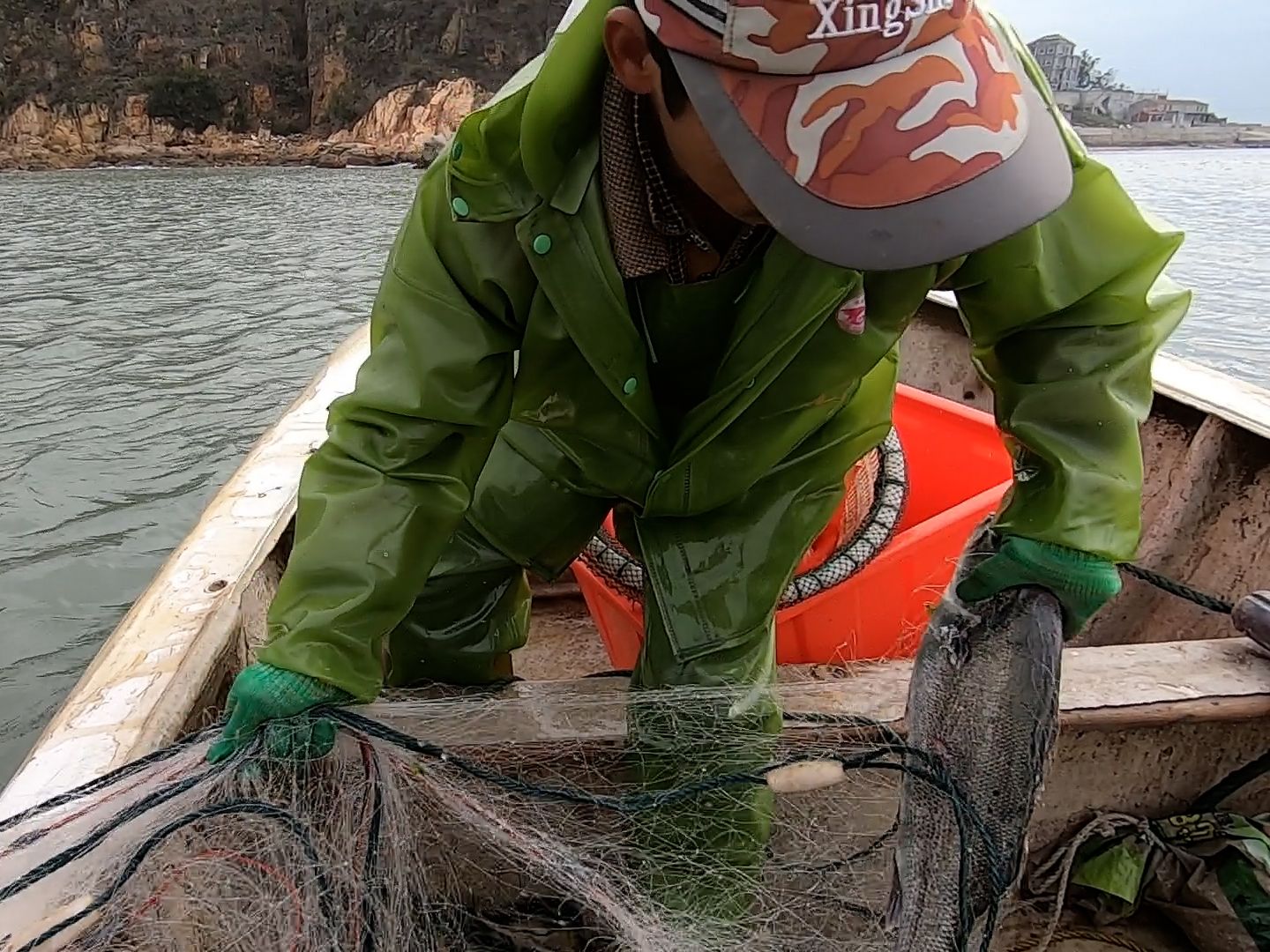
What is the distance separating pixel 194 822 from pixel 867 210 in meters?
1.24

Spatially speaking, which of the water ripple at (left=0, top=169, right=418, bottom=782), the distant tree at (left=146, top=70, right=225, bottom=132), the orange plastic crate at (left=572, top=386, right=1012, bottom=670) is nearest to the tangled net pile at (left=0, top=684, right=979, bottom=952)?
the orange plastic crate at (left=572, top=386, right=1012, bottom=670)

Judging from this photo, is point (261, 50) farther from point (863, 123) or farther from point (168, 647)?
point (863, 123)

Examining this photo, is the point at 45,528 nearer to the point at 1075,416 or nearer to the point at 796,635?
the point at 796,635

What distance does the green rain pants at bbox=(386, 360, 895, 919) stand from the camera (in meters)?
1.95

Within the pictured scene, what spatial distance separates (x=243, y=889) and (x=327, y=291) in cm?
1543

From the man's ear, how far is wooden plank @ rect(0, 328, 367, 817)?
1388mm

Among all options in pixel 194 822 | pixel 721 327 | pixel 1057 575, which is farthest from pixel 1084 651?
pixel 194 822

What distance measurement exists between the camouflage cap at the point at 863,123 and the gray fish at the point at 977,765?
684 mm

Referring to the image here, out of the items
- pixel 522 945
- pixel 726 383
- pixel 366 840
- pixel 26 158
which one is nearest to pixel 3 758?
pixel 522 945

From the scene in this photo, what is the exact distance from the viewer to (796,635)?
2701 mm

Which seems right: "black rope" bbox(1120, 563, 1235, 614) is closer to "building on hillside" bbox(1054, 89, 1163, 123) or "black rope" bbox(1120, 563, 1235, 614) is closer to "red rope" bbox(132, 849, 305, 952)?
"red rope" bbox(132, 849, 305, 952)

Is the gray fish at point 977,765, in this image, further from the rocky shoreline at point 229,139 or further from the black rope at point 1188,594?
the rocky shoreline at point 229,139

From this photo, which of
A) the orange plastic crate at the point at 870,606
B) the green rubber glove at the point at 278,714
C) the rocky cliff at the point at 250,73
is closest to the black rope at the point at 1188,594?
the orange plastic crate at the point at 870,606

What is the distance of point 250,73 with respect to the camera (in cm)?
6431
